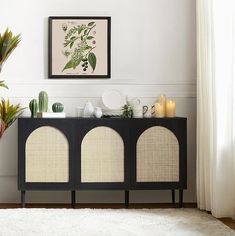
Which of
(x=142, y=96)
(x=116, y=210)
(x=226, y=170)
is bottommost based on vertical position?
(x=116, y=210)

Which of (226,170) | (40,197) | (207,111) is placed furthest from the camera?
(40,197)

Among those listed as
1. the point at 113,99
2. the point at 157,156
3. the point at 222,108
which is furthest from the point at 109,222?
the point at 113,99

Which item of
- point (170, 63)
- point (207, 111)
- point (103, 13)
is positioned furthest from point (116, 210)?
point (103, 13)

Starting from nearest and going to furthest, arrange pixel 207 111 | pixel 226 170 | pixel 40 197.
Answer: pixel 226 170, pixel 207 111, pixel 40 197

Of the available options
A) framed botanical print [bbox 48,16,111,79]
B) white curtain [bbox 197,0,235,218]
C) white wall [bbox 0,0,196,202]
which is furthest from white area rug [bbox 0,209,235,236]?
framed botanical print [bbox 48,16,111,79]

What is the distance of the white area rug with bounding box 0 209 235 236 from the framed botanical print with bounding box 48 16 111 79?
1.19m

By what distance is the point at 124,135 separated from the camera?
423 cm

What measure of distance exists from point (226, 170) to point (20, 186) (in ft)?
5.03

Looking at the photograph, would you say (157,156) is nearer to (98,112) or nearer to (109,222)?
(98,112)

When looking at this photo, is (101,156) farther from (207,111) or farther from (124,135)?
(207,111)

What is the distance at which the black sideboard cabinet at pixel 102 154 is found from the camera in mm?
4195

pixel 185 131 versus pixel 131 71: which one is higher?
pixel 131 71

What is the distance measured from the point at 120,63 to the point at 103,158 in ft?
2.89

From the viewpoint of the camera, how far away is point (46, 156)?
4211 millimetres
